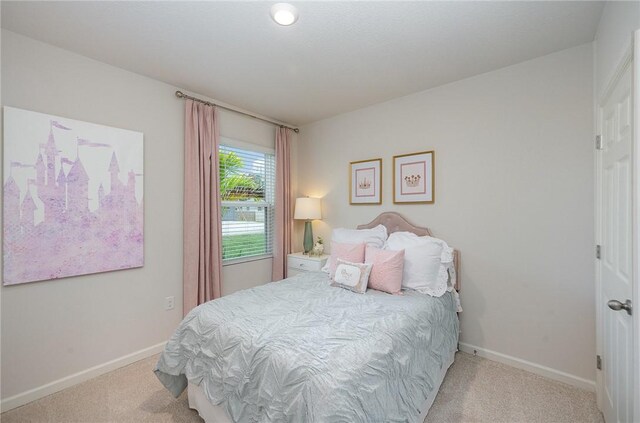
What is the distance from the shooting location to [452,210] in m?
2.70

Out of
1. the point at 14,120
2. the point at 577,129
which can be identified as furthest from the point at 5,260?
the point at 577,129

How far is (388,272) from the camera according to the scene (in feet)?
7.39

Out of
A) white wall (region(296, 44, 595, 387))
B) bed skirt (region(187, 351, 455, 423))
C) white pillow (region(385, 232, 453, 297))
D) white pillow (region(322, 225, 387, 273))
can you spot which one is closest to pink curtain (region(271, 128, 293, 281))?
white pillow (region(322, 225, 387, 273))

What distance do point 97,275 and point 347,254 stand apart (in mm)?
2080

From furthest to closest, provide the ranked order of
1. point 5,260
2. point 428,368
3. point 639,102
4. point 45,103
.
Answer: point 45,103, point 5,260, point 428,368, point 639,102

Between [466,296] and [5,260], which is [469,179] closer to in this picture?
[466,296]

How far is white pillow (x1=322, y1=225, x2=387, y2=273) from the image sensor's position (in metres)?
2.80

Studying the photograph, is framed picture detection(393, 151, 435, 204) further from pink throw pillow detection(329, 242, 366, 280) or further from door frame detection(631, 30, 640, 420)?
door frame detection(631, 30, 640, 420)

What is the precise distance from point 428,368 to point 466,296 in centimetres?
112

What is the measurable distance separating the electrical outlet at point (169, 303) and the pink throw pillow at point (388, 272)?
1925 mm

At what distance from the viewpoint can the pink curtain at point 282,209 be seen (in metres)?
3.70

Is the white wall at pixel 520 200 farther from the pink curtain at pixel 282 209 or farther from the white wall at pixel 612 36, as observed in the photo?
the pink curtain at pixel 282 209

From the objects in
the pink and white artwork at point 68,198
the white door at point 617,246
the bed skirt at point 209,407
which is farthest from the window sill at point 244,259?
the white door at point 617,246

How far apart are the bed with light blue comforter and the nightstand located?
110cm
